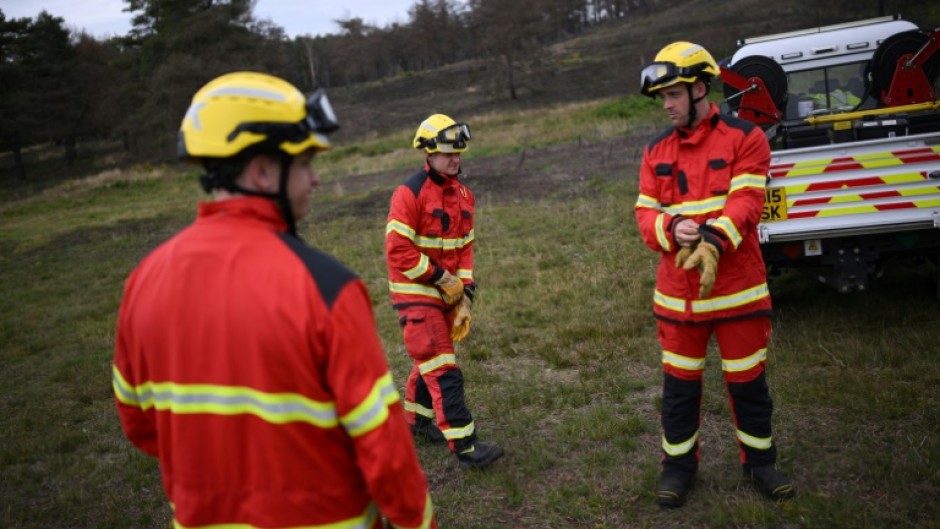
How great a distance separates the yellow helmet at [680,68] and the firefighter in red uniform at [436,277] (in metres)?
1.41

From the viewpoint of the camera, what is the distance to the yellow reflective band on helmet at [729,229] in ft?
11.9

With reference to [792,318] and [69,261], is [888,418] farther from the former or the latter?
[69,261]

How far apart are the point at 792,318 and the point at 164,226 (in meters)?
16.6

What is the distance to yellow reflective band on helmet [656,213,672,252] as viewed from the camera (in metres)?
3.79

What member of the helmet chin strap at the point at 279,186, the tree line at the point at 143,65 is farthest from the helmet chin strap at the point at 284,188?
the tree line at the point at 143,65

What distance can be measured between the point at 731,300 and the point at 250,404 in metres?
2.70

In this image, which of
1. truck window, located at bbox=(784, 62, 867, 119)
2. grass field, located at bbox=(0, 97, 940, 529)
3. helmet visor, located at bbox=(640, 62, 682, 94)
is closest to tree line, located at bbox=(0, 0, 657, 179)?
grass field, located at bbox=(0, 97, 940, 529)

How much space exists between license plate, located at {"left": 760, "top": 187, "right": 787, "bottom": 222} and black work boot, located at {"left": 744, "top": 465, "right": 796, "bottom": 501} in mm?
2557

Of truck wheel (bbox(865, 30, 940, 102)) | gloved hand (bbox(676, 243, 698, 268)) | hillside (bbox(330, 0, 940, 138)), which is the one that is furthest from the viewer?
hillside (bbox(330, 0, 940, 138))

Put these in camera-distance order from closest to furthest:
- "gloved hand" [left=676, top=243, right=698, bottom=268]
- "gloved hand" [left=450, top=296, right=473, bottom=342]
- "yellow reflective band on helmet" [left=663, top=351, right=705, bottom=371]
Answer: "gloved hand" [left=676, top=243, right=698, bottom=268] → "yellow reflective band on helmet" [left=663, top=351, right=705, bottom=371] → "gloved hand" [left=450, top=296, right=473, bottom=342]

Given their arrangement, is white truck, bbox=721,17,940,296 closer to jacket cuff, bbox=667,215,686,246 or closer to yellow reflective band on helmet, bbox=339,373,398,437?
jacket cuff, bbox=667,215,686,246

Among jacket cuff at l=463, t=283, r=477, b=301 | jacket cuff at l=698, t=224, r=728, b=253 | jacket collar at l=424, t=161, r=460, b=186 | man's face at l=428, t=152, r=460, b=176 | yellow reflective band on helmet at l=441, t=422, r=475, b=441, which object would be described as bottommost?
yellow reflective band on helmet at l=441, t=422, r=475, b=441

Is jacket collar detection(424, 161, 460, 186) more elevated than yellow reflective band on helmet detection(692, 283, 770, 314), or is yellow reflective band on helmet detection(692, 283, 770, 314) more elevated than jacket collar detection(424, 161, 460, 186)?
jacket collar detection(424, 161, 460, 186)

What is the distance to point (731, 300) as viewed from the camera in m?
3.77
